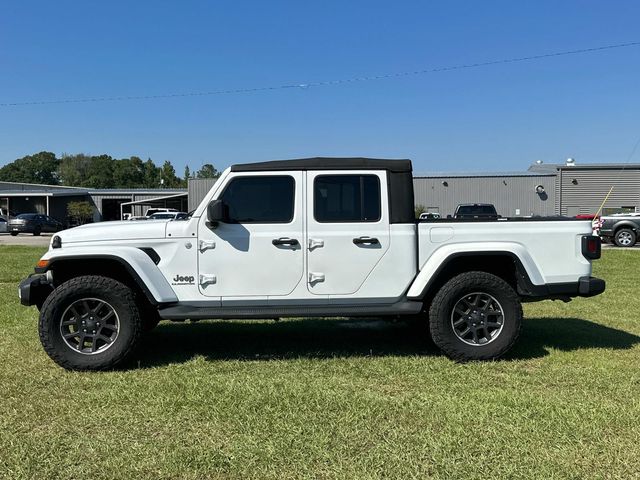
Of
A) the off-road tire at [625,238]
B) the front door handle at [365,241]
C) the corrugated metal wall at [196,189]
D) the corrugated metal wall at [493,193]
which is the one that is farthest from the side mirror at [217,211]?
the corrugated metal wall at [196,189]

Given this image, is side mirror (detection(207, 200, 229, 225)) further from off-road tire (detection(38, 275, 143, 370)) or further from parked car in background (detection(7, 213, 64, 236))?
parked car in background (detection(7, 213, 64, 236))

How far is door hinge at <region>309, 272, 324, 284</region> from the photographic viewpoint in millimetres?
5074

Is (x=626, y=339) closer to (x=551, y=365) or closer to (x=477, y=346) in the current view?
(x=551, y=365)

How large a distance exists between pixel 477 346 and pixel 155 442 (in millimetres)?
3042

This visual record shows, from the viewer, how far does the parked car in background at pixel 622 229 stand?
69.1ft

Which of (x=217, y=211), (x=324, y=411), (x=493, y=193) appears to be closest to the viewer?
(x=324, y=411)

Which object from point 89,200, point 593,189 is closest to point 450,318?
point 593,189

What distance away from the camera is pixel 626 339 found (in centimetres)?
619

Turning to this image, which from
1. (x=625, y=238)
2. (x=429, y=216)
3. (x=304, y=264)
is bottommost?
(x=625, y=238)

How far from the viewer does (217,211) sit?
484 cm

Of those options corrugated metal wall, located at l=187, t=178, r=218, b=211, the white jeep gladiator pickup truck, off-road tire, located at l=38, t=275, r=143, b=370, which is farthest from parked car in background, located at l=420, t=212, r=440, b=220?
corrugated metal wall, located at l=187, t=178, r=218, b=211

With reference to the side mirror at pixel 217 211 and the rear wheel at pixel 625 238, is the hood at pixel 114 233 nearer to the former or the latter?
the side mirror at pixel 217 211

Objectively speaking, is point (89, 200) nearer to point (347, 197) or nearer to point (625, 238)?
point (625, 238)

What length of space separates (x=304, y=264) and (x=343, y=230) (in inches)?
18.8
